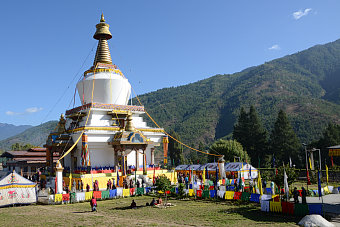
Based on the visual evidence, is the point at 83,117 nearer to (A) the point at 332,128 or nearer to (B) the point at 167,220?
(B) the point at 167,220

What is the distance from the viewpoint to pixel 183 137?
133375 mm

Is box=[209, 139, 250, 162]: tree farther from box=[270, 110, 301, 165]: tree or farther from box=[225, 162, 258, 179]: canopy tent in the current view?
box=[225, 162, 258, 179]: canopy tent

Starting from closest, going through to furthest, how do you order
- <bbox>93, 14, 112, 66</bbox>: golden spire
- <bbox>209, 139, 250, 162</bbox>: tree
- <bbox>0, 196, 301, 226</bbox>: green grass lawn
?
<bbox>0, 196, 301, 226</bbox>: green grass lawn, <bbox>93, 14, 112, 66</bbox>: golden spire, <bbox>209, 139, 250, 162</bbox>: tree

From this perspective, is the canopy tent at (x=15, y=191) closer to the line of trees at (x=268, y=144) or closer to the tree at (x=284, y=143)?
the line of trees at (x=268, y=144)

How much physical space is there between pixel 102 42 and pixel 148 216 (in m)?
29.2

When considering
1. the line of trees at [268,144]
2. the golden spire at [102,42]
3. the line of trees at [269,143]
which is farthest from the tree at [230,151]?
the golden spire at [102,42]

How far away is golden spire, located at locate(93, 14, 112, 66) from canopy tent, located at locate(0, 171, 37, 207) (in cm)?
2056

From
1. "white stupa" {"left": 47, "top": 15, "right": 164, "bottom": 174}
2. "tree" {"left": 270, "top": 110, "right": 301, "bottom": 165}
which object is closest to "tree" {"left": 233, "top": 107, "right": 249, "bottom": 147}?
"tree" {"left": 270, "top": 110, "right": 301, "bottom": 165}

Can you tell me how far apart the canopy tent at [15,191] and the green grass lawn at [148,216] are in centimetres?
110

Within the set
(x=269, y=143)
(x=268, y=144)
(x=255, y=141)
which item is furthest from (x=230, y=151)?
(x=269, y=143)

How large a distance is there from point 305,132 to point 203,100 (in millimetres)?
101600

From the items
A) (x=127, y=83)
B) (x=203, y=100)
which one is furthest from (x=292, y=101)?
(x=127, y=83)

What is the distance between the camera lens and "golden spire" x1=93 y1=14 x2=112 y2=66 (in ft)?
133

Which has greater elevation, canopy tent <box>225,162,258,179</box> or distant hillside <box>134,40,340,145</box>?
distant hillside <box>134,40,340,145</box>
